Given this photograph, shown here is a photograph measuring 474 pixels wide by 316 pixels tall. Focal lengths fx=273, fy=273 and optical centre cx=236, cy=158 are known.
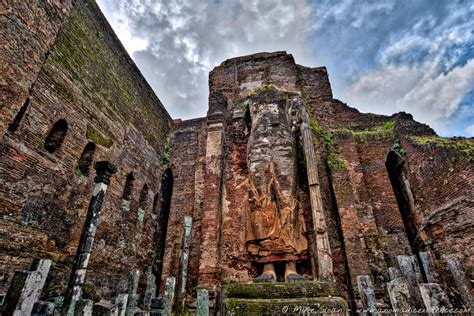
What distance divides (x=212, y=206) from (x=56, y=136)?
4.11 metres

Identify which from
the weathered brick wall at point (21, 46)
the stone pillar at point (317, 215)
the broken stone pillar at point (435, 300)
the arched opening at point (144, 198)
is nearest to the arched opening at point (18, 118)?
the weathered brick wall at point (21, 46)

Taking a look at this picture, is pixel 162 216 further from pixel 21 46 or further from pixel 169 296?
pixel 21 46

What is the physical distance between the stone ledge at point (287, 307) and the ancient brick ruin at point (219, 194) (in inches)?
0.7

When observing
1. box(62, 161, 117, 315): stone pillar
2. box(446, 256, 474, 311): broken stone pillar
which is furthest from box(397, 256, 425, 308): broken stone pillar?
box(62, 161, 117, 315): stone pillar

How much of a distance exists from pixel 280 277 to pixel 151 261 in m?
5.55

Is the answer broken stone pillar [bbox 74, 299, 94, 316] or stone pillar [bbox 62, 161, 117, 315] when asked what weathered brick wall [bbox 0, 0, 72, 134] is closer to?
stone pillar [bbox 62, 161, 117, 315]

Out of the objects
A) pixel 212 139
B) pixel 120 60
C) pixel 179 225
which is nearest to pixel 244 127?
pixel 212 139

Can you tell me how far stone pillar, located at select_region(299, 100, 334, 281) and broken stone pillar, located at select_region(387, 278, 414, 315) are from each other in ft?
4.30

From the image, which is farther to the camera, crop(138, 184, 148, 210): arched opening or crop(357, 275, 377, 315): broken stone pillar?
crop(138, 184, 148, 210): arched opening

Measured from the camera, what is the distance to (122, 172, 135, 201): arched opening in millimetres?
8625

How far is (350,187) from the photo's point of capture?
24.0 feet

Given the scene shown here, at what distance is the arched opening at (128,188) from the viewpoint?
862cm

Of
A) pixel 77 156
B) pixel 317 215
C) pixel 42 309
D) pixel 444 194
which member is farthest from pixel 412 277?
pixel 77 156

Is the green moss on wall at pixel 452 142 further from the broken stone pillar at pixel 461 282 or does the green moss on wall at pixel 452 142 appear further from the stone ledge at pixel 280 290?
the stone ledge at pixel 280 290
